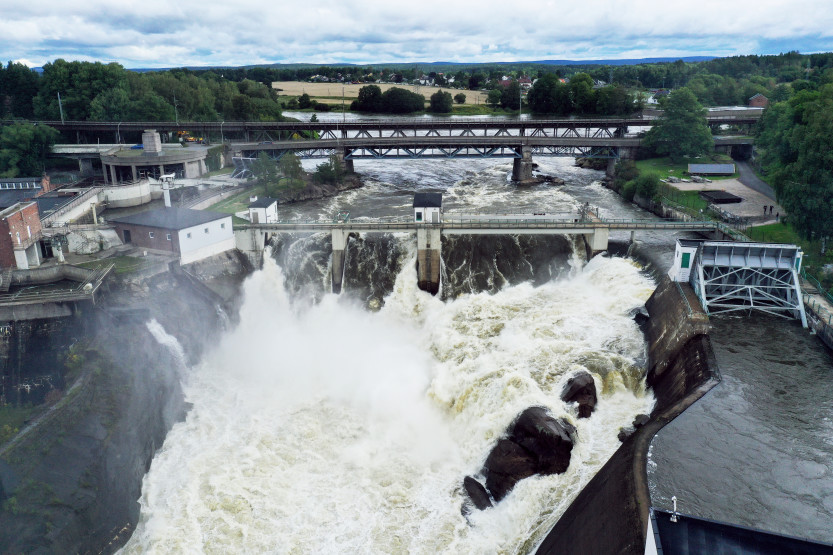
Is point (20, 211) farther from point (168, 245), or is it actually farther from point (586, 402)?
point (586, 402)

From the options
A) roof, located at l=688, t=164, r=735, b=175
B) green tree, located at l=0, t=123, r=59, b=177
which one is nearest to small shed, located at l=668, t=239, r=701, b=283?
roof, located at l=688, t=164, r=735, b=175

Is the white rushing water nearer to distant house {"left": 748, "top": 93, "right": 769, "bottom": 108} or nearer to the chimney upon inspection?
the chimney

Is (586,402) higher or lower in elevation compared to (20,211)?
lower

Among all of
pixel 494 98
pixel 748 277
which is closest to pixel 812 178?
pixel 748 277

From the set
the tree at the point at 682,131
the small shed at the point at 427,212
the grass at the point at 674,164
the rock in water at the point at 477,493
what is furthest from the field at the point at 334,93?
the rock in water at the point at 477,493

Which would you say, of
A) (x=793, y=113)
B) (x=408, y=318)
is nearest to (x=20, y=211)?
(x=408, y=318)

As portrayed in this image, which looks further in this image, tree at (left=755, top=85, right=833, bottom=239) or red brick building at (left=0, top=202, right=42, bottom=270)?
tree at (left=755, top=85, right=833, bottom=239)
